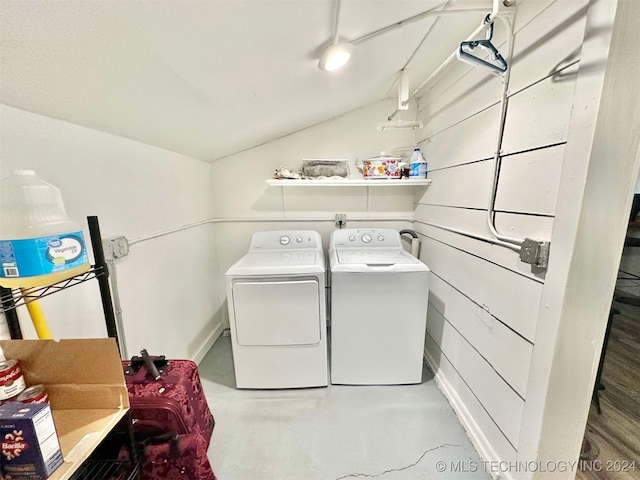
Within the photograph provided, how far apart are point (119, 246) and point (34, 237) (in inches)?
23.9

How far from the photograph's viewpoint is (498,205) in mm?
1321

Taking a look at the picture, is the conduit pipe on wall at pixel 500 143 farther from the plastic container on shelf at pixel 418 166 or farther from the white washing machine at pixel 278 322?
the white washing machine at pixel 278 322

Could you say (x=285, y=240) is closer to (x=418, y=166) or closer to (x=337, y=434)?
(x=418, y=166)

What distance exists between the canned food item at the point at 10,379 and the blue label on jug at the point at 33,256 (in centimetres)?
24

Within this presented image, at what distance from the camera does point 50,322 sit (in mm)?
995

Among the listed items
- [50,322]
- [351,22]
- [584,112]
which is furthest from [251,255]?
[584,112]

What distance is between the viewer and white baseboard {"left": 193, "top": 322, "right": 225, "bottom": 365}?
2.22m

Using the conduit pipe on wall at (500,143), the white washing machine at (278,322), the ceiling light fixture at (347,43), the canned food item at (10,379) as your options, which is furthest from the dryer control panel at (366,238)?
the canned food item at (10,379)

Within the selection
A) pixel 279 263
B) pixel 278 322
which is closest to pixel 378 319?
pixel 278 322

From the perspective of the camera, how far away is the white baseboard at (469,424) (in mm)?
1357

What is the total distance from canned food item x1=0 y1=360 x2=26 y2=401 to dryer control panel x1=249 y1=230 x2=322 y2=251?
5.49 ft

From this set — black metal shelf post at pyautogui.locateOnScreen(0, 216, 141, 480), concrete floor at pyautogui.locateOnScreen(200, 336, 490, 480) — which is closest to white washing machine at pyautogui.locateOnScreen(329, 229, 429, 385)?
concrete floor at pyautogui.locateOnScreen(200, 336, 490, 480)

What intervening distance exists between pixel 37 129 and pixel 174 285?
1.15 metres

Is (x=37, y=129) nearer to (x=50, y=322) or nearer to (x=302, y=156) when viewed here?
(x=50, y=322)
